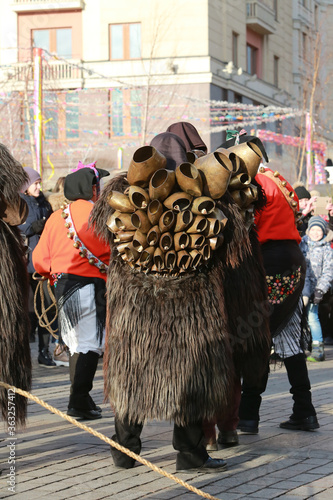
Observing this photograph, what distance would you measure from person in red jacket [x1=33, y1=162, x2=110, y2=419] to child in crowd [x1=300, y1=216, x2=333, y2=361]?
4586 mm

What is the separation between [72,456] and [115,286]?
3.81 feet

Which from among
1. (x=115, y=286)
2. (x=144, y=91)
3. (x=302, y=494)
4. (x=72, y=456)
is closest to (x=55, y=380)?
(x=72, y=456)

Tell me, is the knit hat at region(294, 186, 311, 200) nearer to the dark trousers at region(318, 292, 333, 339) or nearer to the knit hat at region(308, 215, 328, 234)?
the knit hat at region(308, 215, 328, 234)

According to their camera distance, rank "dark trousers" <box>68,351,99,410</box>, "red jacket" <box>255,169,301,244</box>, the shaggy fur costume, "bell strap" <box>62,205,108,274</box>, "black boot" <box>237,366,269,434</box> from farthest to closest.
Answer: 1. "dark trousers" <box>68,351,99,410</box>
2. "bell strap" <box>62,205,108,274</box>
3. "black boot" <box>237,366,269,434</box>
4. "red jacket" <box>255,169,301,244</box>
5. the shaggy fur costume

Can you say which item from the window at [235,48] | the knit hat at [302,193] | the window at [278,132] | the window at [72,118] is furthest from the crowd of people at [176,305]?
the window at [278,132]

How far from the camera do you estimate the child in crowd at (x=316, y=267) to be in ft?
34.7

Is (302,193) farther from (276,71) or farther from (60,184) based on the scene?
(276,71)

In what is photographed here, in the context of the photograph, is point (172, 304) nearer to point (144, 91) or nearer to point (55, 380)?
point (55, 380)

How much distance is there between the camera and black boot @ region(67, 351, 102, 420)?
6.39 m

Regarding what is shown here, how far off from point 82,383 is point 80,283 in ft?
2.36

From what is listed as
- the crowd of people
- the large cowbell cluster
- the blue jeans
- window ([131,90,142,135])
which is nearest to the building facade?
window ([131,90,142,135])

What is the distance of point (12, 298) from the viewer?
474cm

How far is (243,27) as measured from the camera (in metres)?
33.7

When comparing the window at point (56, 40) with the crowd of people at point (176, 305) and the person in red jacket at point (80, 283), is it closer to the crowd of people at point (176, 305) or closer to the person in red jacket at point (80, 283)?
the person in red jacket at point (80, 283)
